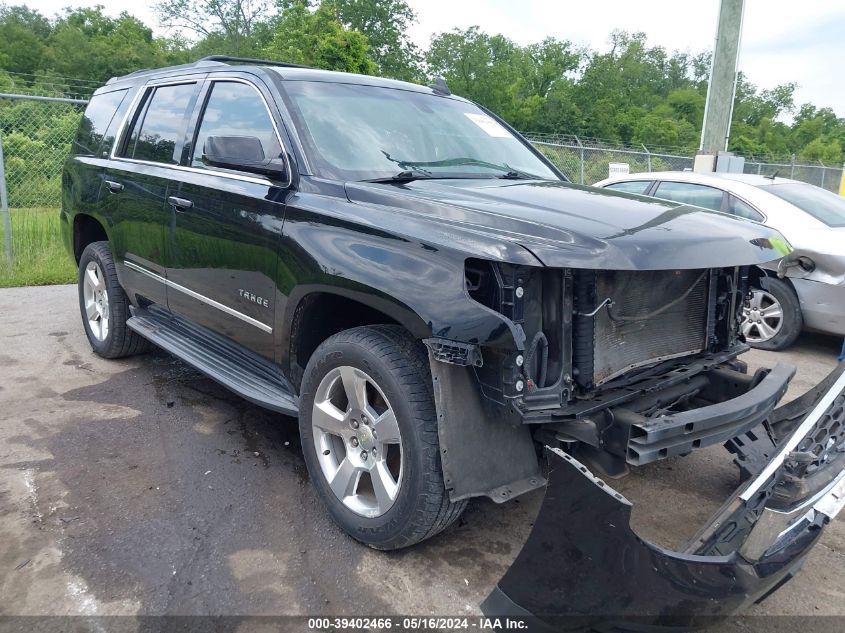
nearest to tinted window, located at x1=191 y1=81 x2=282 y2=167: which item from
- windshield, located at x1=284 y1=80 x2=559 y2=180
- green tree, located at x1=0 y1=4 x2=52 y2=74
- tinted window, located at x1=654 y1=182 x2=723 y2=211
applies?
windshield, located at x1=284 y1=80 x2=559 y2=180

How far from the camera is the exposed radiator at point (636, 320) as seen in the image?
241cm

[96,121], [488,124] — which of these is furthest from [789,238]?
[96,121]

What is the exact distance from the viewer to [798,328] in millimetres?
5820

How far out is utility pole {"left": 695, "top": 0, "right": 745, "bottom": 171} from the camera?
9.61m

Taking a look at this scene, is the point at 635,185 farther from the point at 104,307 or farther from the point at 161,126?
the point at 104,307

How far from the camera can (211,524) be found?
3010mm

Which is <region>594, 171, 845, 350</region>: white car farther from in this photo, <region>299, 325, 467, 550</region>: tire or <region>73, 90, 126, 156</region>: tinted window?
<region>73, 90, 126, 156</region>: tinted window

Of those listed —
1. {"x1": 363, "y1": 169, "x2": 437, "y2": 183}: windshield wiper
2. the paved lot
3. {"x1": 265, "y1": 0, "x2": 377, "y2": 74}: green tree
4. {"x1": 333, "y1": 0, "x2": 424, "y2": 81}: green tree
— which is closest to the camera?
the paved lot

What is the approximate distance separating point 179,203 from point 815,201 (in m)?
5.75

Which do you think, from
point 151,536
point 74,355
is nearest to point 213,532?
point 151,536

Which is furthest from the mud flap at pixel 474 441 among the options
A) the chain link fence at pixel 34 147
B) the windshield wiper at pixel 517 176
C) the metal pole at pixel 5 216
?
the chain link fence at pixel 34 147

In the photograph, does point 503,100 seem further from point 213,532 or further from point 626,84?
point 213,532

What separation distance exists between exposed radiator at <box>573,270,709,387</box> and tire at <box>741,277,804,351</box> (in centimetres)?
322

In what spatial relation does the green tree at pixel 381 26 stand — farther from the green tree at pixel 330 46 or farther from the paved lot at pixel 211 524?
the paved lot at pixel 211 524
